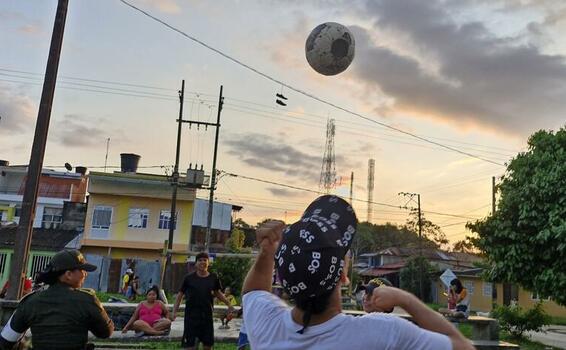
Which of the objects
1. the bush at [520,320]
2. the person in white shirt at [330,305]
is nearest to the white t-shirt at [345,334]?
the person in white shirt at [330,305]

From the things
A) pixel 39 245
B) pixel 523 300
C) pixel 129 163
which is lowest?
pixel 523 300

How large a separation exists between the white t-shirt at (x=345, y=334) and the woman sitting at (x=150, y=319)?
30.5 feet

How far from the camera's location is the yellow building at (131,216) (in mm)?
A: 34125

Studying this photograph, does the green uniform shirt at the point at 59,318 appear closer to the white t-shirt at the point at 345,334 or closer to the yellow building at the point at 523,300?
the white t-shirt at the point at 345,334

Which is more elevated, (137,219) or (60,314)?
(137,219)

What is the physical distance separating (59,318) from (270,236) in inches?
90.8

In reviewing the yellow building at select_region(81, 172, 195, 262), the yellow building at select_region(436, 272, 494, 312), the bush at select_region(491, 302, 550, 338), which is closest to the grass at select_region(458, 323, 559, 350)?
the bush at select_region(491, 302, 550, 338)

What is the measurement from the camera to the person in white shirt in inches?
60.9

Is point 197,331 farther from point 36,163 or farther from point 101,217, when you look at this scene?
point 101,217

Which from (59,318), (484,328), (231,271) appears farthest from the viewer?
(231,271)

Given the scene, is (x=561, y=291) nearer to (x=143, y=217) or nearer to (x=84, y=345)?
(x=84, y=345)

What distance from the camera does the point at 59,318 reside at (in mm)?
3602

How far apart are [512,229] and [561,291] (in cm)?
187

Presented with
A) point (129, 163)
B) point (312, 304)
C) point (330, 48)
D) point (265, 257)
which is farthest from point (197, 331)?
point (129, 163)
